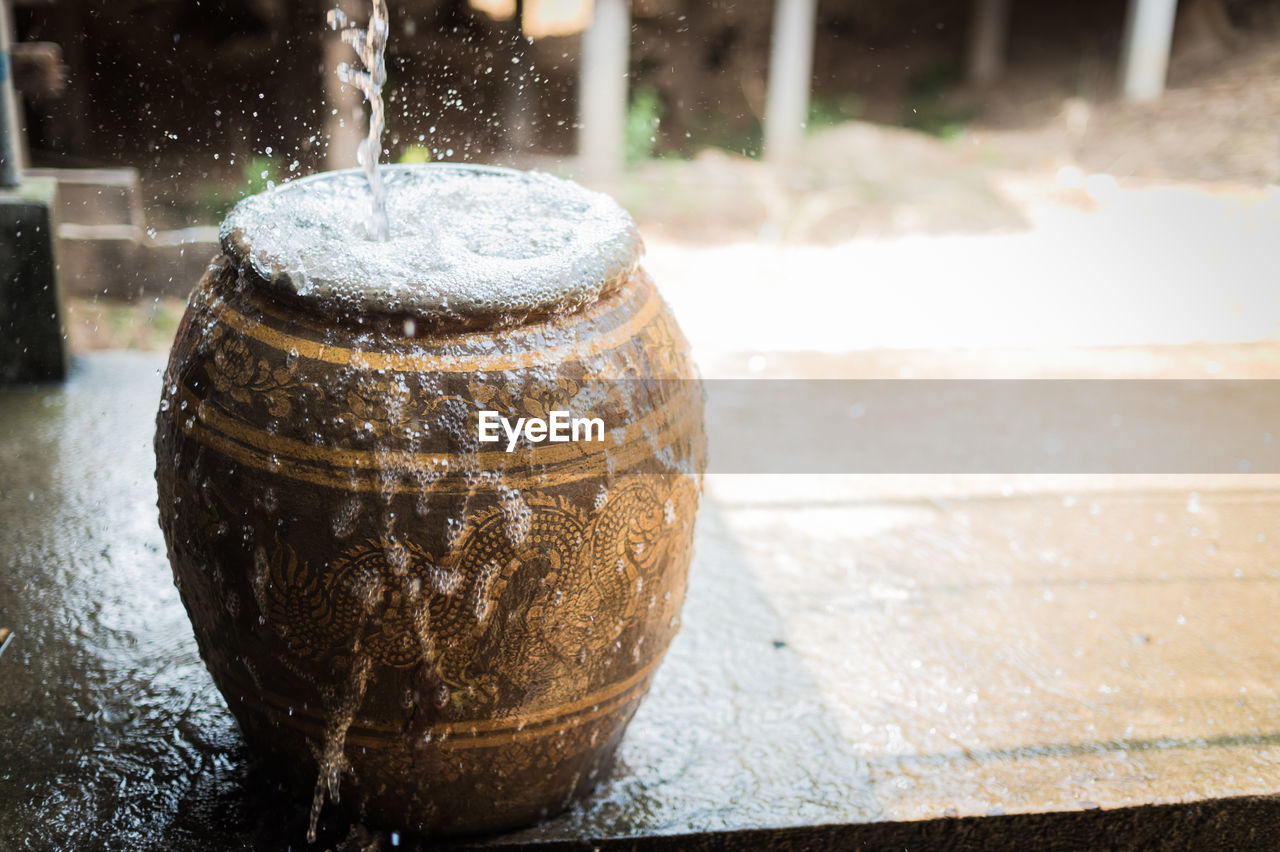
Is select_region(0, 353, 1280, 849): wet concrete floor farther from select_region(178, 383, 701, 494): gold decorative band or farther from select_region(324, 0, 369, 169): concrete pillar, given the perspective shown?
select_region(324, 0, 369, 169): concrete pillar

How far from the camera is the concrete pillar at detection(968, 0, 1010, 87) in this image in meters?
12.3

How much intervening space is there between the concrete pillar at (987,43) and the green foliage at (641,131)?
455 centimetres

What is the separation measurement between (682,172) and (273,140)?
3.02 metres

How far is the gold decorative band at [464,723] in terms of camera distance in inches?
85.0

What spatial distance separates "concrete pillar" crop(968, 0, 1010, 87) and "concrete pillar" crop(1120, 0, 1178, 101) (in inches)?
70.1

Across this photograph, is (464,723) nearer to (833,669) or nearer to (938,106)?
(833,669)

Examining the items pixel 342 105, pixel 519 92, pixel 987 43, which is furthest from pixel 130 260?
pixel 987 43

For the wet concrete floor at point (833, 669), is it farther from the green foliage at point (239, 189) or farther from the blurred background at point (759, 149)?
the green foliage at point (239, 189)

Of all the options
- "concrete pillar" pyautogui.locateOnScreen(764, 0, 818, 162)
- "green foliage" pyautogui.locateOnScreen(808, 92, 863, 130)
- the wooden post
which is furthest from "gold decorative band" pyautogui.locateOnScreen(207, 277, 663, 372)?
"green foliage" pyautogui.locateOnScreen(808, 92, 863, 130)

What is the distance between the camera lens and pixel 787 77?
9172mm

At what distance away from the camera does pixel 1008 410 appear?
4.66 meters

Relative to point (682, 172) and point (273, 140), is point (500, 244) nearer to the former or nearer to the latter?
point (682, 172)

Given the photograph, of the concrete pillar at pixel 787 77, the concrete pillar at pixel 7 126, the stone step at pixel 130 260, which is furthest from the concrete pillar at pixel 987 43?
the concrete pillar at pixel 7 126

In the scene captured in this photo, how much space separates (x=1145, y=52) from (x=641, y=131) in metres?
4.66
